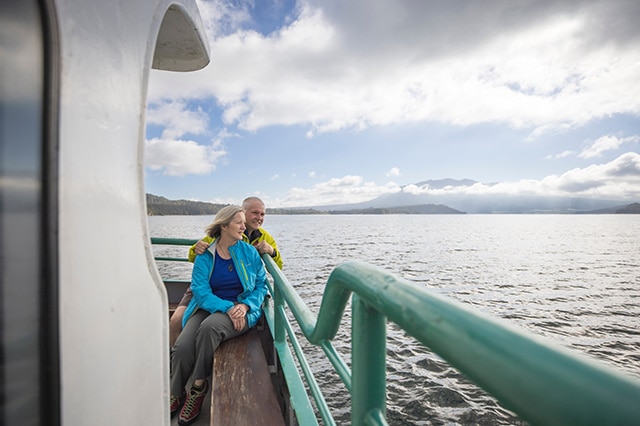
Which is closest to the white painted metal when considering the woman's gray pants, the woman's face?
the woman's gray pants

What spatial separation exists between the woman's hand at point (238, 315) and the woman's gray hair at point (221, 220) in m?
0.78

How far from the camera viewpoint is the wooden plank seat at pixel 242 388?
7.47ft

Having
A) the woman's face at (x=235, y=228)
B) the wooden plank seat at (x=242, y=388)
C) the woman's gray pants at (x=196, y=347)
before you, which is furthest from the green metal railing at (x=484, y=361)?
the woman's face at (x=235, y=228)

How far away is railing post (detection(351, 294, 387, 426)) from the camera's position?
2.92 feet

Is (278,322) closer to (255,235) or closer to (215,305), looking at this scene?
(215,305)

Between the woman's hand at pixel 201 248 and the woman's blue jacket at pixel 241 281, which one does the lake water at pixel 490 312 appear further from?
the woman's hand at pixel 201 248

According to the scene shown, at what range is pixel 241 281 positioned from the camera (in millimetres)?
3477

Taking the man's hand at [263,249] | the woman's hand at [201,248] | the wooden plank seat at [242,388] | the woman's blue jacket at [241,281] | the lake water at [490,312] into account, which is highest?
the woman's hand at [201,248]

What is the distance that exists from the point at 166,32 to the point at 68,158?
1.29m

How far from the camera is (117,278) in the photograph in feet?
3.29

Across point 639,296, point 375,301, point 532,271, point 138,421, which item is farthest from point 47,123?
point 532,271

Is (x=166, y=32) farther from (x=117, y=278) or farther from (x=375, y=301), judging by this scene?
(x=375, y=301)

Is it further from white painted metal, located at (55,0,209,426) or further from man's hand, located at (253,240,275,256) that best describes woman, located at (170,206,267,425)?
white painted metal, located at (55,0,209,426)

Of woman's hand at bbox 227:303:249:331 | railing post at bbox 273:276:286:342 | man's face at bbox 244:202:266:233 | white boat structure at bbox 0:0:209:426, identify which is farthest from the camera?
man's face at bbox 244:202:266:233
